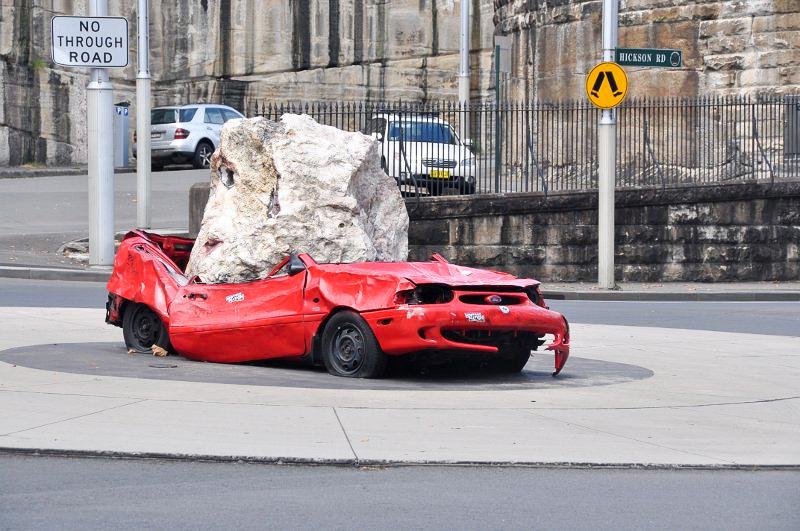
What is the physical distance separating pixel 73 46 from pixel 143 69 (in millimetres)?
3613

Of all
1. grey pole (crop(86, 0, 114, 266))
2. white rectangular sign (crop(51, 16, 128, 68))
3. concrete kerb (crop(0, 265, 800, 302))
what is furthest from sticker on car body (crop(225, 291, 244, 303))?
grey pole (crop(86, 0, 114, 266))

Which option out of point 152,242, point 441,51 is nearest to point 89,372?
point 152,242

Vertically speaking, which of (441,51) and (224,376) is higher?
(441,51)

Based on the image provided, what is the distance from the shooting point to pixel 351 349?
10109 millimetres

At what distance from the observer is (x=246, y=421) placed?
8195 mm

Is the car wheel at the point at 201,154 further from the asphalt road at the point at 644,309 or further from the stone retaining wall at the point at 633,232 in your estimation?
the asphalt road at the point at 644,309

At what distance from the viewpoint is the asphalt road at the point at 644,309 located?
15777 mm

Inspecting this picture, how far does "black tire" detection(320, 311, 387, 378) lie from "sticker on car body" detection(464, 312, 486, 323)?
67cm

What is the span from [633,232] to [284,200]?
11.4m

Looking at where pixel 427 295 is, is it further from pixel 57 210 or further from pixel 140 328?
pixel 57 210

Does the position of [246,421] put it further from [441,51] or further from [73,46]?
[441,51]

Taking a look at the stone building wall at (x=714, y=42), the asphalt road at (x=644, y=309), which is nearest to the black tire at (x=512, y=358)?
the asphalt road at (x=644, y=309)

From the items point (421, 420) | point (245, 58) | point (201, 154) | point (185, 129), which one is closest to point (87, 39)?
point (421, 420)

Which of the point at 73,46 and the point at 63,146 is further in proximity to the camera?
the point at 63,146
